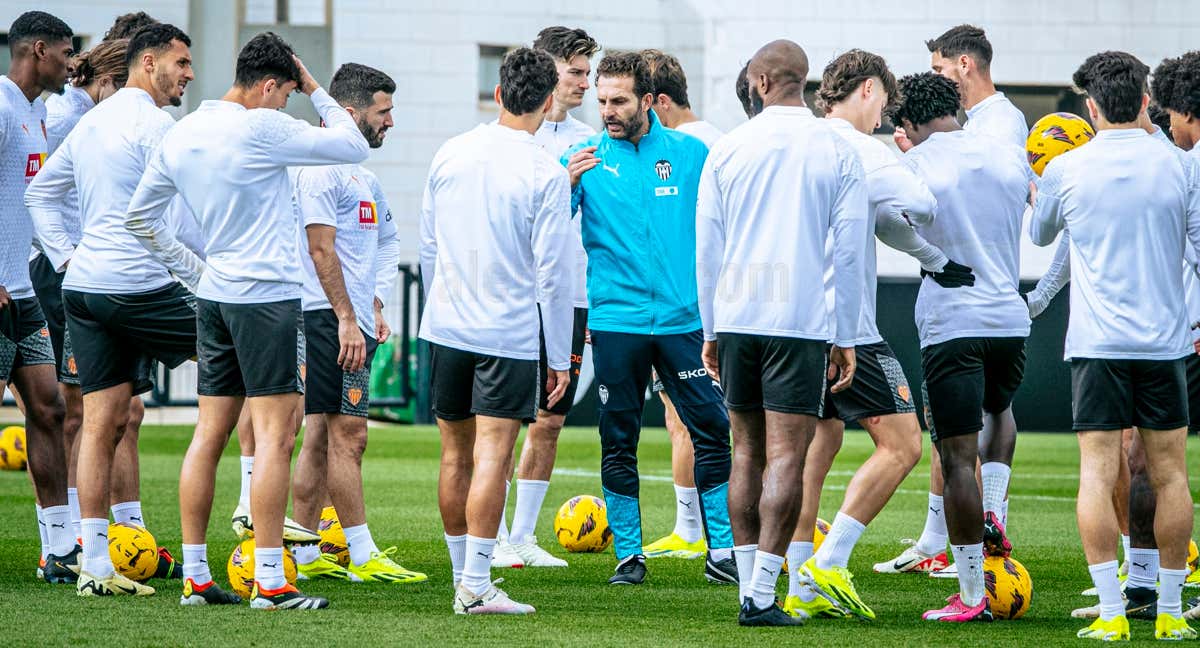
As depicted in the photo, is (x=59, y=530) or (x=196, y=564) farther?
(x=59, y=530)

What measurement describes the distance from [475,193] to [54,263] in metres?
2.20

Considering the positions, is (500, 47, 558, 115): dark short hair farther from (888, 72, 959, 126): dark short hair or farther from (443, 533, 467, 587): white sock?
(443, 533, 467, 587): white sock

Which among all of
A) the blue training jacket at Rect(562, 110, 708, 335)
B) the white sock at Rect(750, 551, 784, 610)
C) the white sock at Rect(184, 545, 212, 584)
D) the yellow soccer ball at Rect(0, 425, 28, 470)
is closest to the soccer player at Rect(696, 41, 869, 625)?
the white sock at Rect(750, 551, 784, 610)

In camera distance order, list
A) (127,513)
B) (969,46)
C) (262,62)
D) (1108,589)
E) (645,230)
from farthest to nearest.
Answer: (969,46) → (127,513) → (645,230) → (262,62) → (1108,589)

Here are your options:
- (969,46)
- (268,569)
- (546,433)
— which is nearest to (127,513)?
(268,569)

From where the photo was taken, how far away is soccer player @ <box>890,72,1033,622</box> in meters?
5.84

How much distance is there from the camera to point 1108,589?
531 cm

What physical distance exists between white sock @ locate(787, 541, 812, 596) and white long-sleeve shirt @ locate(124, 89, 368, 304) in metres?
2.21

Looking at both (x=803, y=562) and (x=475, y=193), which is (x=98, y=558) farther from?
(x=803, y=562)

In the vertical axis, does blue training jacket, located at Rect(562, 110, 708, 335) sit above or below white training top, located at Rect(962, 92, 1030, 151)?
below

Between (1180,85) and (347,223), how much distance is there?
12.2 ft

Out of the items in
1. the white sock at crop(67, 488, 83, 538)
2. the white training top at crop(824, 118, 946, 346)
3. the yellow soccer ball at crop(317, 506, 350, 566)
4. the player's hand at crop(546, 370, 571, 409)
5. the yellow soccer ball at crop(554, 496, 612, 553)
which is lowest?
the yellow soccer ball at crop(554, 496, 612, 553)

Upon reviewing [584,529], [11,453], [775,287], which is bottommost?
[11,453]

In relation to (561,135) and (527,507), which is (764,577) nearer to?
(527,507)
